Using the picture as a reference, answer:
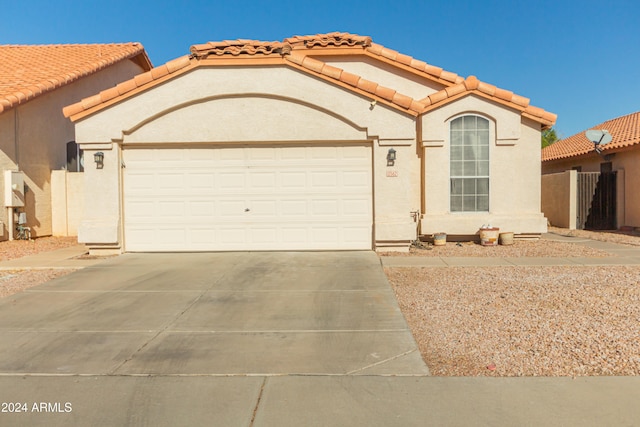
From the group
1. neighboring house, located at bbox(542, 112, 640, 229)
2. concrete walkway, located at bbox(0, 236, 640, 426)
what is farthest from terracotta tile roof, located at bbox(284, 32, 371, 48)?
concrete walkway, located at bbox(0, 236, 640, 426)

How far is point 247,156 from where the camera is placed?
11.4 m

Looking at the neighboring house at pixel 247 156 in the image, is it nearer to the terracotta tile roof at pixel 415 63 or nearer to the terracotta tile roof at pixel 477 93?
the terracotta tile roof at pixel 477 93

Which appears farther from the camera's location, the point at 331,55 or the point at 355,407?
the point at 331,55

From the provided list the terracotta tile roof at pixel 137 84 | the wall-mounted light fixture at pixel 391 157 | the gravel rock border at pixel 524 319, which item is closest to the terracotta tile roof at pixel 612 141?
the wall-mounted light fixture at pixel 391 157

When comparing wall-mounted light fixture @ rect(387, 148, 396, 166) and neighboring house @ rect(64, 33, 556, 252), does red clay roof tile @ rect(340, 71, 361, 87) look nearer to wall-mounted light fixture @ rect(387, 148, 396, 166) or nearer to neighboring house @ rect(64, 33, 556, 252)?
neighboring house @ rect(64, 33, 556, 252)

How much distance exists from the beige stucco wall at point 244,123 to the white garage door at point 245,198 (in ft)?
1.06

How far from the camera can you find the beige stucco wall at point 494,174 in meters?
12.6

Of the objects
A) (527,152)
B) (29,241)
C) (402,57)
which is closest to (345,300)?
(527,152)

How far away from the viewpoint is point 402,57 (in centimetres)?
1409

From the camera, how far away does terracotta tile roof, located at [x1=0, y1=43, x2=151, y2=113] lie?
47.2 ft

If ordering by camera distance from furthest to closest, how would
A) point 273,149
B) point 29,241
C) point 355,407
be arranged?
point 29,241
point 273,149
point 355,407

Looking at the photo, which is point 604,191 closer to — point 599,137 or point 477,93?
point 599,137

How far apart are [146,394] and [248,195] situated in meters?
7.55

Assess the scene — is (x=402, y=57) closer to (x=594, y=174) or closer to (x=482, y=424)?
(x=594, y=174)
